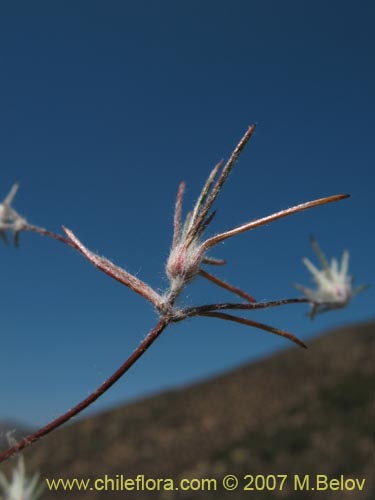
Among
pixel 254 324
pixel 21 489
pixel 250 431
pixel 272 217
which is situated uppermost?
pixel 250 431

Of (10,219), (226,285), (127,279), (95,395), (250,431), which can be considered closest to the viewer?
(95,395)

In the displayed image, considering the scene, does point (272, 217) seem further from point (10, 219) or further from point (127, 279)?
point (10, 219)

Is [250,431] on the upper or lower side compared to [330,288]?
upper

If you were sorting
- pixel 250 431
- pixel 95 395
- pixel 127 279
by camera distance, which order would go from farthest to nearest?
1. pixel 250 431
2. pixel 127 279
3. pixel 95 395

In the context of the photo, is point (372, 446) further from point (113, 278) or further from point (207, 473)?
point (113, 278)

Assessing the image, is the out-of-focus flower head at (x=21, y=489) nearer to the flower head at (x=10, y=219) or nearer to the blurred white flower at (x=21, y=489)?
the blurred white flower at (x=21, y=489)

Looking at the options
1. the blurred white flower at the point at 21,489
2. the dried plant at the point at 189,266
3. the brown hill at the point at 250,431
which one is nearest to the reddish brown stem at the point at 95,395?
the dried plant at the point at 189,266

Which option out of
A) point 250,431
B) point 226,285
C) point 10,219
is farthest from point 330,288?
point 250,431

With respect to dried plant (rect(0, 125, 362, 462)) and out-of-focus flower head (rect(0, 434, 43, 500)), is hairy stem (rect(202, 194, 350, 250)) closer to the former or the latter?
dried plant (rect(0, 125, 362, 462))

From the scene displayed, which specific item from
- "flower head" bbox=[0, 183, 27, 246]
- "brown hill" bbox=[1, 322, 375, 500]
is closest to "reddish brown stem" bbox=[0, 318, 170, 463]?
"flower head" bbox=[0, 183, 27, 246]
